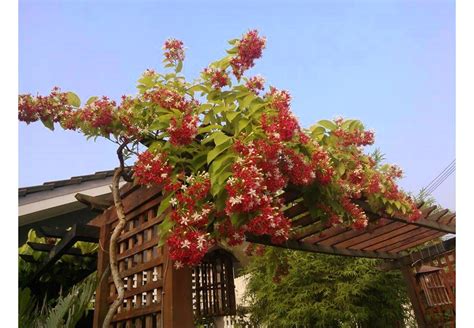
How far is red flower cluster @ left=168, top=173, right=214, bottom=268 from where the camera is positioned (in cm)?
207

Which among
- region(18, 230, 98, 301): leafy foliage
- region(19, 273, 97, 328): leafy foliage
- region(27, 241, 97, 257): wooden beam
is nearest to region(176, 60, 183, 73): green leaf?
region(19, 273, 97, 328): leafy foliage

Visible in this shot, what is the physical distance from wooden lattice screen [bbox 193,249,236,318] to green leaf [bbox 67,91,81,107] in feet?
10.9

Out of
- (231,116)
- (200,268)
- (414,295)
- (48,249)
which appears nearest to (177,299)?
(231,116)

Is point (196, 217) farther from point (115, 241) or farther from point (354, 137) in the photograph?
point (354, 137)

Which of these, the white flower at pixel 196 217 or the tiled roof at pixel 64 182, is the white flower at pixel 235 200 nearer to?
the white flower at pixel 196 217

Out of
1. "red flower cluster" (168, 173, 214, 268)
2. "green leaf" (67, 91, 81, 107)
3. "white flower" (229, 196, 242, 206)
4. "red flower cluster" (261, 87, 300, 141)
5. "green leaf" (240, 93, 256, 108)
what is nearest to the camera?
"white flower" (229, 196, 242, 206)

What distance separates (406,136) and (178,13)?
77.2 inches

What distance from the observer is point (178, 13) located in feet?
9.94

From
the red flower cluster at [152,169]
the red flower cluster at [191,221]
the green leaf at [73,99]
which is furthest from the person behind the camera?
the green leaf at [73,99]

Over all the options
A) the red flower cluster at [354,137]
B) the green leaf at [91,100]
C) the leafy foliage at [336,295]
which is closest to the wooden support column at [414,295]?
the leafy foliage at [336,295]

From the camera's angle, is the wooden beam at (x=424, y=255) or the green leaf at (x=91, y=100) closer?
the green leaf at (x=91, y=100)

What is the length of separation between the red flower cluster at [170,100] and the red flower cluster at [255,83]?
1.10 ft

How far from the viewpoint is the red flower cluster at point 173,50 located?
8.77 ft

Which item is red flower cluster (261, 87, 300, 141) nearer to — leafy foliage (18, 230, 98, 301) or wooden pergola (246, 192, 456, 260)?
wooden pergola (246, 192, 456, 260)
